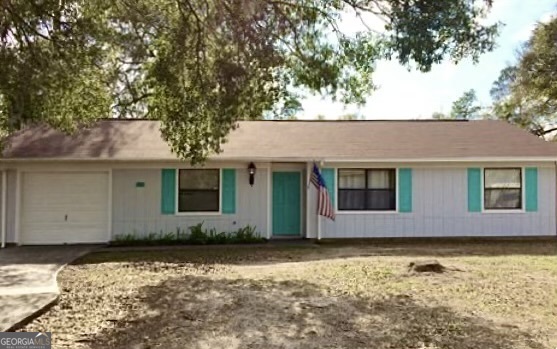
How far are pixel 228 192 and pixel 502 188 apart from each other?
797cm

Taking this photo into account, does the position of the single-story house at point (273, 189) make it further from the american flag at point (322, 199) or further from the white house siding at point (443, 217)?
the american flag at point (322, 199)

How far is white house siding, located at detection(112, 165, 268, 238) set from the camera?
1305 centimetres

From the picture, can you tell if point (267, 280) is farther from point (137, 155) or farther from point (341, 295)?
point (137, 155)

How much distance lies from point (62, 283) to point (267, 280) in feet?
11.1

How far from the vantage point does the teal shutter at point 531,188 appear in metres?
13.7

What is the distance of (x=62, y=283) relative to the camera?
781cm

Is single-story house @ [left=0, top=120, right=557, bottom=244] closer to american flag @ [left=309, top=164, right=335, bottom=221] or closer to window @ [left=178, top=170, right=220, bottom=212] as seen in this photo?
window @ [left=178, top=170, right=220, bottom=212]

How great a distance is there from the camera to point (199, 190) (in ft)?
43.9

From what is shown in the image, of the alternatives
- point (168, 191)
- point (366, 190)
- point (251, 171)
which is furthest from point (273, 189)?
point (168, 191)

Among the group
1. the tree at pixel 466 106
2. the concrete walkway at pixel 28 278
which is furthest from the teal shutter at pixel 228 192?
the tree at pixel 466 106

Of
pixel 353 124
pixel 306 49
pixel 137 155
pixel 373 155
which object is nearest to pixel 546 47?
pixel 353 124

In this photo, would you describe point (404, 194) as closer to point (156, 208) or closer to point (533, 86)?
point (156, 208)

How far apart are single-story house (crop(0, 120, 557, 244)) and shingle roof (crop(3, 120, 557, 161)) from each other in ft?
0.21

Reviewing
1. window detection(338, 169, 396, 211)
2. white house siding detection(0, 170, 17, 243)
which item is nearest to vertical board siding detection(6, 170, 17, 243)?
white house siding detection(0, 170, 17, 243)
